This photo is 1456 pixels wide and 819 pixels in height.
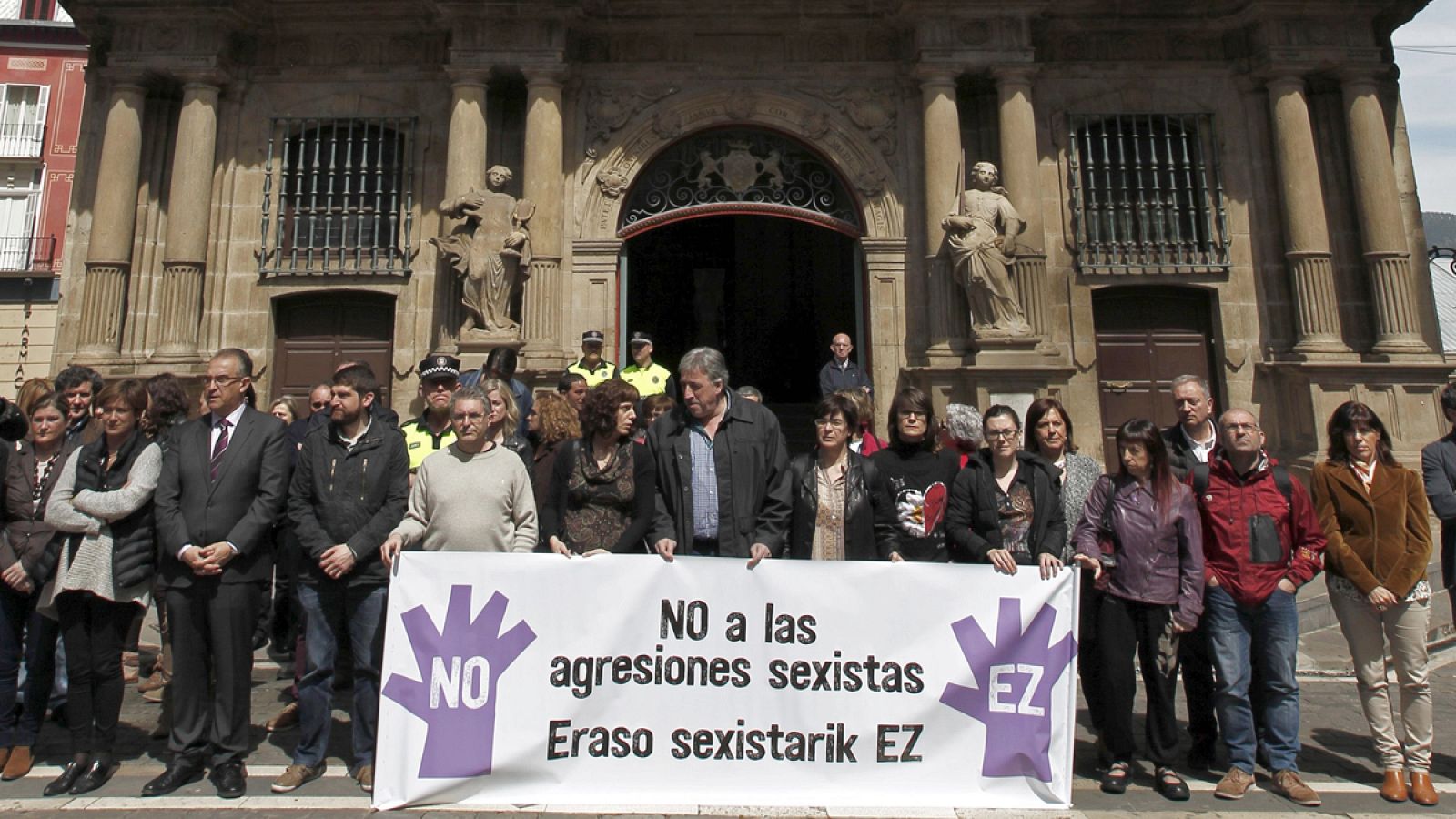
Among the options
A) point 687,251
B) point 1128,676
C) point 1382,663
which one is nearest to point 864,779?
point 1128,676

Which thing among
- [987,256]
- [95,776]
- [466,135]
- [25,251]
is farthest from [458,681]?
[25,251]

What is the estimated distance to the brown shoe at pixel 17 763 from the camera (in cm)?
481

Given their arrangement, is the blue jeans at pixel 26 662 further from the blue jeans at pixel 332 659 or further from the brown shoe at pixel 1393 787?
the brown shoe at pixel 1393 787

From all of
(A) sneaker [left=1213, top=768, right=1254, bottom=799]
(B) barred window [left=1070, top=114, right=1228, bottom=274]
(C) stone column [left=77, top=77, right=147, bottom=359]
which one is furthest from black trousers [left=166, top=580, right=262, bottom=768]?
(B) barred window [left=1070, top=114, right=1228, bottom=274]

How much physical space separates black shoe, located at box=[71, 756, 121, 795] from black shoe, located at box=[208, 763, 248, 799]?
1.90ft

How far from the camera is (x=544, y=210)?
37.5ft

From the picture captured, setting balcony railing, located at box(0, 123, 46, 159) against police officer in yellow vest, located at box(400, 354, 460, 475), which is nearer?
police officer in yellow vest, located at box(400, 354, 460, 475)

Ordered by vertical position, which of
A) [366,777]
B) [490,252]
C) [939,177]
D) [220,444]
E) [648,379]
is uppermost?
[939,177]

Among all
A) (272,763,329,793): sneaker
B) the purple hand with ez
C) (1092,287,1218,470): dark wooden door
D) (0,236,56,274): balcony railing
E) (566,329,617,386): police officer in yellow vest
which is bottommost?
(272,763,329,793): sneaker

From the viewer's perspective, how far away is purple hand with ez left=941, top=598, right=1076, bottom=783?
176 inches

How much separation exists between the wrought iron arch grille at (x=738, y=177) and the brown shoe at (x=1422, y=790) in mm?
9268

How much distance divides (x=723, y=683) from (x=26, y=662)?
3899mm

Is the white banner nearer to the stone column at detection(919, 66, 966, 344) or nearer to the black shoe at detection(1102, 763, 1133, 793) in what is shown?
the black shoe at detection(1102, 763, 1133, 793)

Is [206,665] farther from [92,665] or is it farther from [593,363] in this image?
[593,363]
